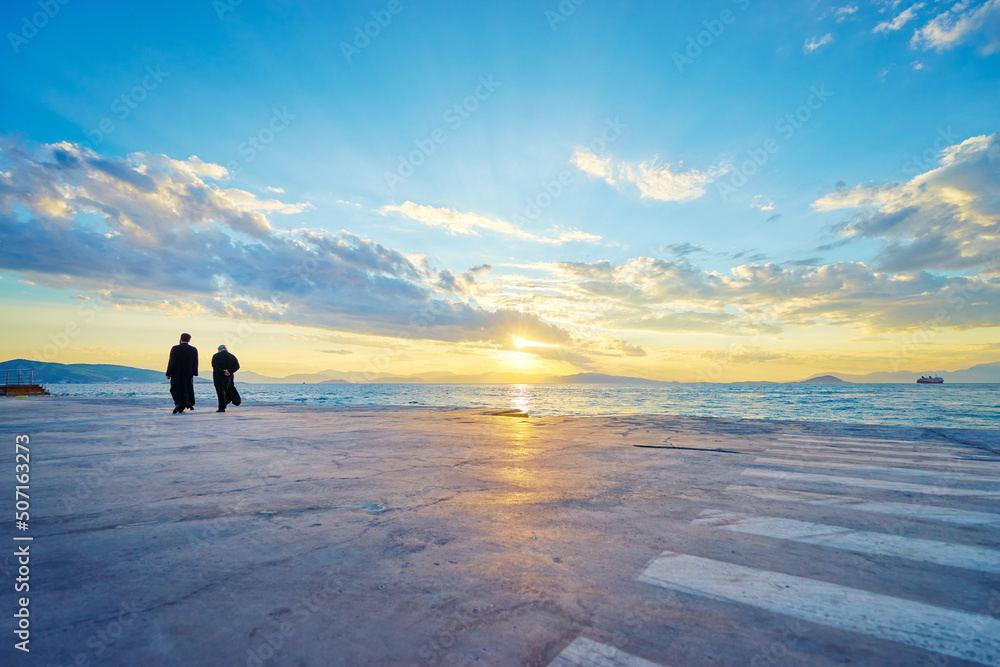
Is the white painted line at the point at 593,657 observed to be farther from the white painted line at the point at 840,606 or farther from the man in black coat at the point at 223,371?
the man in black coat at the point at 223,371

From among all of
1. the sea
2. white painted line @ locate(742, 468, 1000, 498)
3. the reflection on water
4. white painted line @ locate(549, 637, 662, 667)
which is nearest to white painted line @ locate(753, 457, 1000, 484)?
white painted line @ locate(742, 468, 1000, 498)

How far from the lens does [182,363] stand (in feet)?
35.7

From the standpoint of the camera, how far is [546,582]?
6.91 ft

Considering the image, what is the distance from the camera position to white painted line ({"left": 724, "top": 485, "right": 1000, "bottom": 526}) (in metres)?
3.34

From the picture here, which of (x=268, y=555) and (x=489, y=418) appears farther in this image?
(x=489, y=418)

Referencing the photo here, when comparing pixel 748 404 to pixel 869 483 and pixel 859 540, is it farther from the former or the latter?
pixel 859 540

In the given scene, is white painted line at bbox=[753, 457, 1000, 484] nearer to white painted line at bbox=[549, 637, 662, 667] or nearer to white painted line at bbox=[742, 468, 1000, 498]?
white painted line at bbox=[742, 468, 1000, 498]

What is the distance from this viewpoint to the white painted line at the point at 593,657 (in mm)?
1504

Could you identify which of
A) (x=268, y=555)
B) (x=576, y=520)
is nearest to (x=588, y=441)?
(x=576, y=520)

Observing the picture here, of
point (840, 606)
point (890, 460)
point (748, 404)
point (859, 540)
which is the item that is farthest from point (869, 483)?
point (748, 404)

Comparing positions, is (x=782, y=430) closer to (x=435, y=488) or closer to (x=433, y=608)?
(x=435, y=488)

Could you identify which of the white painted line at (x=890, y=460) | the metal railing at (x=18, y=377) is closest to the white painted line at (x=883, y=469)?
the white painted line at (x=890, y=460)

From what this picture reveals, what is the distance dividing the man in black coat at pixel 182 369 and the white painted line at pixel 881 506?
38.6ft

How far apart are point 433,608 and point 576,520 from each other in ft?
4.98
